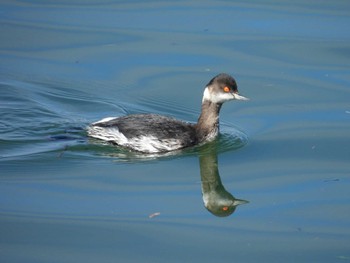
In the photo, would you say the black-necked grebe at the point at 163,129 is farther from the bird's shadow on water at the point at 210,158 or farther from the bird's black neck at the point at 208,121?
the bird's shadow on water at the point at 210,158

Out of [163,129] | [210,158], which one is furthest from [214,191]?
[163,129]

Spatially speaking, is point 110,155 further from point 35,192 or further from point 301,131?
point 301,131

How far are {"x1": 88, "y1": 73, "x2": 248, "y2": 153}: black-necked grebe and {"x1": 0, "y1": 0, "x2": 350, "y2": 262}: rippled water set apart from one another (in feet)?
0.55

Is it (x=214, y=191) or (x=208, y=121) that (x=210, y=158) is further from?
(x=214, y=191)

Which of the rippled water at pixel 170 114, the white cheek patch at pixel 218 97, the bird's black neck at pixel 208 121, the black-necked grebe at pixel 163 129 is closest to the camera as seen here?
the rippled water at pixel 170 114

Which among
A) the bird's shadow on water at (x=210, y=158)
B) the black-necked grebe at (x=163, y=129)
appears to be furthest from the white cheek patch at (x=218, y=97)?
the bird's shadow on water at (x=210, y=158)

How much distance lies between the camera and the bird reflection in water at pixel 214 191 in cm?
1025

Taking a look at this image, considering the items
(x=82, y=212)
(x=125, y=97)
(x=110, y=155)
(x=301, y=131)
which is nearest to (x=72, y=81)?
(x=125, y=97)

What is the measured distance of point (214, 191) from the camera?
10734 millimetres

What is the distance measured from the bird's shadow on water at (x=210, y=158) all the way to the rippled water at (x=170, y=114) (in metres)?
0.03

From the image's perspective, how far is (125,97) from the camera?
1388cm

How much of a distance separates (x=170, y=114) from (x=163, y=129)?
5.09ft

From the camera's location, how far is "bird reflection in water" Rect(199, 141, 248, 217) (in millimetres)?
10255

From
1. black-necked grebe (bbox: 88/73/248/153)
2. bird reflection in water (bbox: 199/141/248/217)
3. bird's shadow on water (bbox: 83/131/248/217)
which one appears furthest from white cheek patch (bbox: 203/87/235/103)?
bird reflection in water (bbox: 199/141/248/217)
